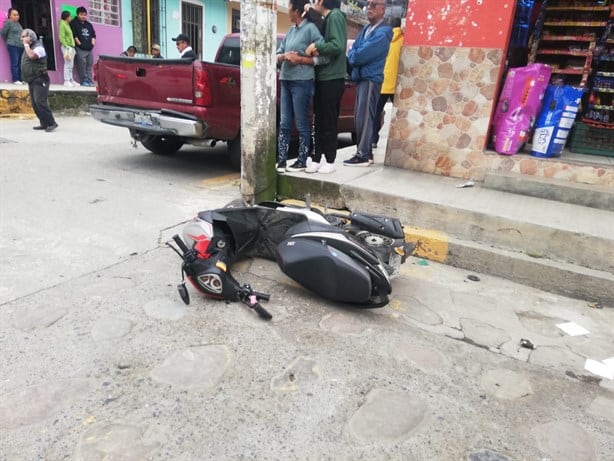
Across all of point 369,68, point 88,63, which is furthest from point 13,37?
point 369,68

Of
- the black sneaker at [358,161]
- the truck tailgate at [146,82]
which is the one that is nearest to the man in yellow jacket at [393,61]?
the black sneaker at [358,161]

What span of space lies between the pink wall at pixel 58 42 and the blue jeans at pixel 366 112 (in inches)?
432

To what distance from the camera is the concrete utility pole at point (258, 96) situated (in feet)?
12.9

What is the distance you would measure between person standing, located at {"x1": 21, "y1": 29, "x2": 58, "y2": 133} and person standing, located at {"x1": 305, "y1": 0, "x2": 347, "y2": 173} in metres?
5.73

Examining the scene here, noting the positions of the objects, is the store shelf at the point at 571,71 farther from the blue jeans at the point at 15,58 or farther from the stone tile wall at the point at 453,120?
the blue jeans at the point at 15,58

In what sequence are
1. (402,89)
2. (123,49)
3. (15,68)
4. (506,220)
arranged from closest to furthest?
1. (506,220)
2. (402,89)
3. (15,68)
4. (123,49)

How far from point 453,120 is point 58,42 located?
1232 centimetres

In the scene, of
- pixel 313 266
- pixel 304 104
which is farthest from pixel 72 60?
pixel 313 266

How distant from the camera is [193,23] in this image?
17172 millimetres

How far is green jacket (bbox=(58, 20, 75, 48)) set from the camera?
1208 cm

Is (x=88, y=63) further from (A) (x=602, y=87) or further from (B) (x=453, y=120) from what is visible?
(A) (x=602, y=87)

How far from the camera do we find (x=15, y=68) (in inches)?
468

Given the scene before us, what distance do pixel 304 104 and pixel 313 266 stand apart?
7.46ft

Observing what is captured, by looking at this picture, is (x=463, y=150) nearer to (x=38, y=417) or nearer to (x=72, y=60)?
(x=38, y=417)
